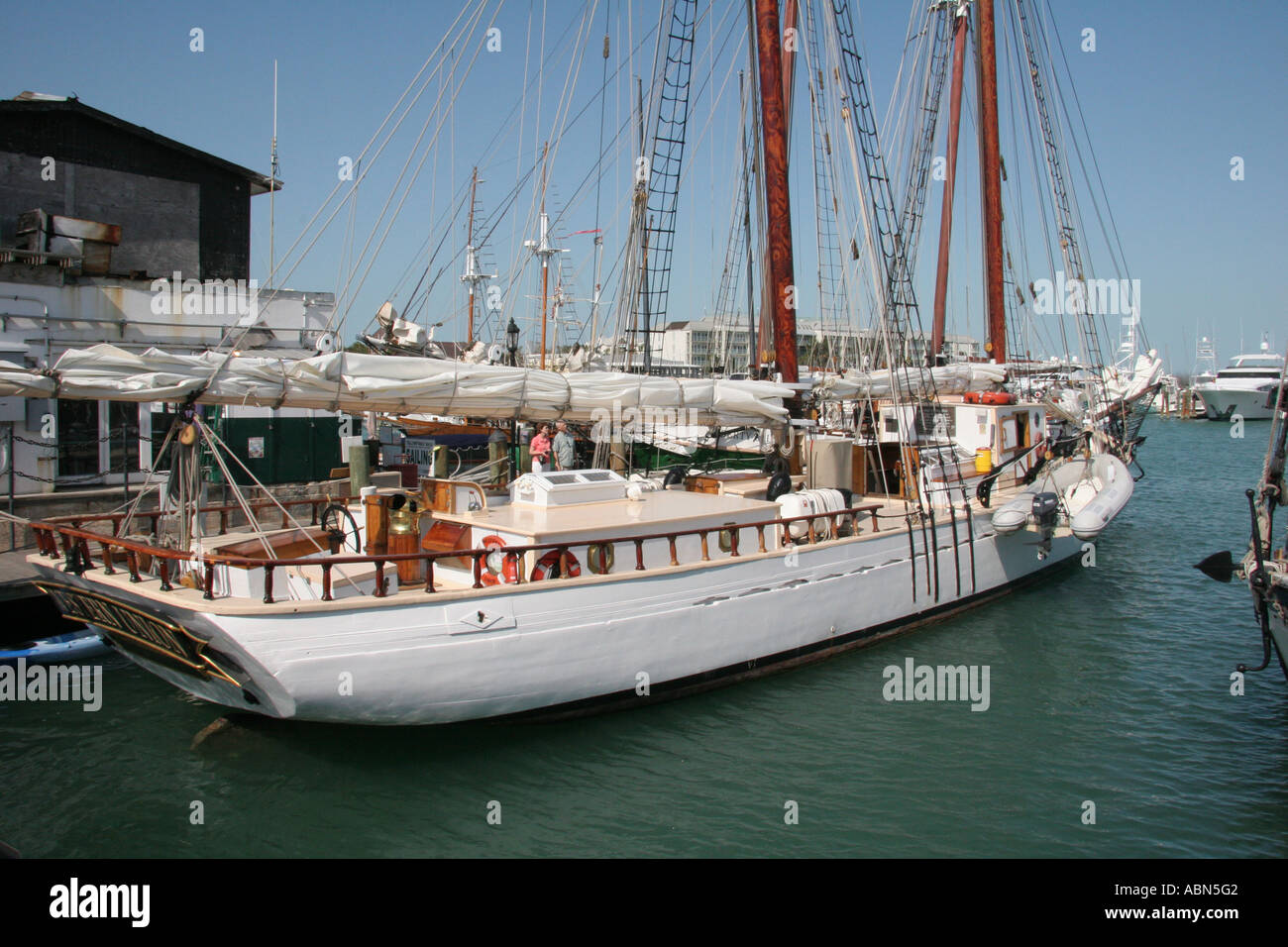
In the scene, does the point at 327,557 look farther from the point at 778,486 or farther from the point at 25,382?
the point at 778,486

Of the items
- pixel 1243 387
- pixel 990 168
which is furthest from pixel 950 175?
pixel 1243 387

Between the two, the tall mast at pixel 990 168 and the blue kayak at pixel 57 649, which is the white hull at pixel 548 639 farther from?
the tall mast at pixel 990 168

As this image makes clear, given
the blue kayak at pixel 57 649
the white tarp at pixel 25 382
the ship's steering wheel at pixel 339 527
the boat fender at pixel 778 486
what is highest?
the white tarp at pixel 25 382

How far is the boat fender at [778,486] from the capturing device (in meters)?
13.3

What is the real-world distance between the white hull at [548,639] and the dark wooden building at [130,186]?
15180 millimetres

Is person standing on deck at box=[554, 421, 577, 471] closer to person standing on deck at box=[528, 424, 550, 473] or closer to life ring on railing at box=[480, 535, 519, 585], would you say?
person standing on deck at box=[528, 424, 550, 473]

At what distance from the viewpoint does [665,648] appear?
33.4 ft

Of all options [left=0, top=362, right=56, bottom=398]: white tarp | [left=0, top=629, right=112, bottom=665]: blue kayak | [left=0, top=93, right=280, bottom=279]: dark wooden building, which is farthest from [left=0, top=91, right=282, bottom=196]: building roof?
[left=0, top=362, right=56, bottom=398]: white tarp

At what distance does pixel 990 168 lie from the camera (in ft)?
73.7

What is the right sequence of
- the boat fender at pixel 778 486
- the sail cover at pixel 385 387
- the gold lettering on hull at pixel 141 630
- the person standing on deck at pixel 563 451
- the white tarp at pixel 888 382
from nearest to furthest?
1. the sail cover at pixel 385 387
2. the gold lettering on hull at pixel 141 630
3. the boat fender at pixel 778 486
4. the white tarp at pixel 888 382
5. the person standing on deck at pixel 563 451

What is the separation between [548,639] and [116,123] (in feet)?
67.0

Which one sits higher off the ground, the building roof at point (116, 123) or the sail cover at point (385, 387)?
the building roof at point (116, 123)

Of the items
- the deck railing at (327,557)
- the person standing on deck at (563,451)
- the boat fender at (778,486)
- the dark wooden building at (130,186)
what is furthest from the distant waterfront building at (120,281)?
the boat fender at (778,486)

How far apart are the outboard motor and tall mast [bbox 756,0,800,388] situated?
4.52m
